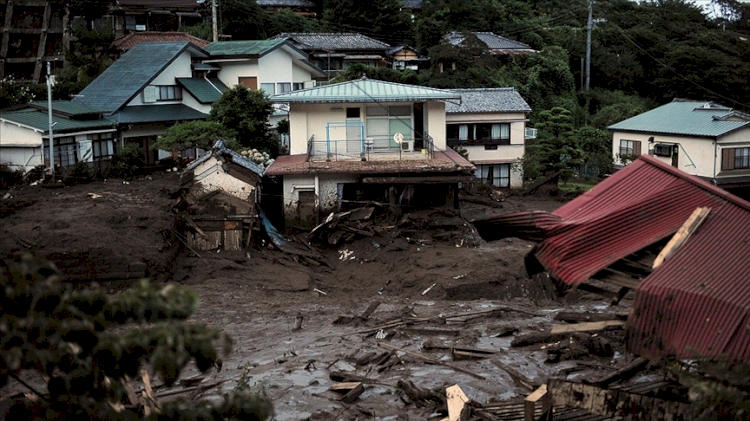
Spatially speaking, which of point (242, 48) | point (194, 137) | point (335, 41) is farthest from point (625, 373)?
point (335, 41)

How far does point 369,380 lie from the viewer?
11.4 m

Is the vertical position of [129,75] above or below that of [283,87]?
above

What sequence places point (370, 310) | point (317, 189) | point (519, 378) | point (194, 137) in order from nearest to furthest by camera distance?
point (519, 378)
point (370, 310)
point (317, 189)
point (194, 137)

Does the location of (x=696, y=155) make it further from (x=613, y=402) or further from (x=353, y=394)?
(x=613, y=402)

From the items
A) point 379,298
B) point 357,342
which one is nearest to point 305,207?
point 379,298

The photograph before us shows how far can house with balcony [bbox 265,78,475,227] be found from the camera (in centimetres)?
2439

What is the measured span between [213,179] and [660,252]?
16.8 metres

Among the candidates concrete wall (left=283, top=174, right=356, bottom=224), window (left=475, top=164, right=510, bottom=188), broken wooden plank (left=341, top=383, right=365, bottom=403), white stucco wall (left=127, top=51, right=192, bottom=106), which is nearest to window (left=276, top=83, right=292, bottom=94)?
white stucco wall (left=127, top=51, right=192, bottom=106)

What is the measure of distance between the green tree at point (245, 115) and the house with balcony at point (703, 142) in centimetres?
1632

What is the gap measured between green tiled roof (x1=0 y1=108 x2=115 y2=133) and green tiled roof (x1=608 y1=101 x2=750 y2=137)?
22633mm

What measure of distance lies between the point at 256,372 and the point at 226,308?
5.11m

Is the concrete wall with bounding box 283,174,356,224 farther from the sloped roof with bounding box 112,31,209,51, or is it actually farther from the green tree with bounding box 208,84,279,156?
the sloped roof with bounding box 112,31,209,51

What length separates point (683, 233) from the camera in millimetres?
8023

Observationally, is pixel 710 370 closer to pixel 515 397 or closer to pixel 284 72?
pixel 515 397
